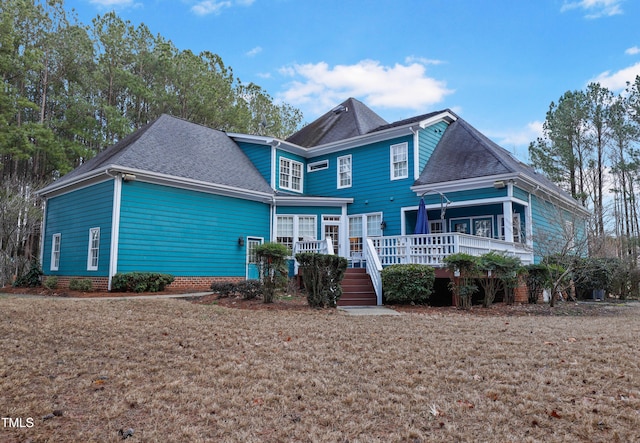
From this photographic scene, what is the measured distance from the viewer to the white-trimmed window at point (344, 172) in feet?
59.7

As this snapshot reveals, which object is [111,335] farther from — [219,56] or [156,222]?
[219,56]

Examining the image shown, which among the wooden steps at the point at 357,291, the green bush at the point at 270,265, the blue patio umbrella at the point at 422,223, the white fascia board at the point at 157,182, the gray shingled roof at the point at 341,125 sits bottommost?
the wooden steps at the point at 357,291

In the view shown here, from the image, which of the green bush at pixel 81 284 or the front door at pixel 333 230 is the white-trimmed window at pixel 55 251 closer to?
the green bush at pixel 81 284

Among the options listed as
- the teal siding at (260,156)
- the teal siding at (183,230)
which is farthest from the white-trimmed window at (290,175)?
the teal siding at (183,230)

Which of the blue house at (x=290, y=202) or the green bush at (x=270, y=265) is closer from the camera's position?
the green bush at (x=270, y=265)

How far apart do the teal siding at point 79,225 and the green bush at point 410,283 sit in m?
8.46

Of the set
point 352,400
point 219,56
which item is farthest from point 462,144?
point 219,56

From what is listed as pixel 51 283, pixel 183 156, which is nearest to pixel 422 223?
pixel 183 156

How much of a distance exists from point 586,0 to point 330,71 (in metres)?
15.0

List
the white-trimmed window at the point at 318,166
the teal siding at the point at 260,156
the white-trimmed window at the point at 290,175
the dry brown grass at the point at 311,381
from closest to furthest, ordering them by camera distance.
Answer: the dry brown grass at the point at 311,381, the teal siding at the point at 260,156, the white-trimmed window at the point at 290,175, the white-trimmed window at the point at 318,166

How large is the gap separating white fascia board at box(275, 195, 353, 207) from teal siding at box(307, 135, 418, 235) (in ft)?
2.00

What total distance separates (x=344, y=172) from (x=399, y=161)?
2578 mm

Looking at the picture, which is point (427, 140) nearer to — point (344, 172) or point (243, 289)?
point (344, 172)

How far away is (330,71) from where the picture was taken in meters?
27.1
